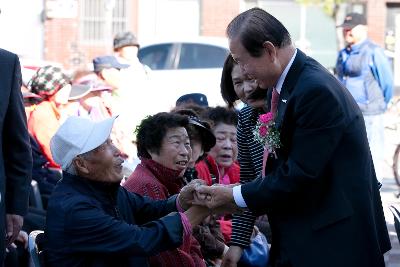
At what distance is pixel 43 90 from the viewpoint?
1011 centimetres

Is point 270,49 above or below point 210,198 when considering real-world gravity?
above

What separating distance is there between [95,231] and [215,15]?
2741 cm

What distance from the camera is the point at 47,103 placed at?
1013 centimetres

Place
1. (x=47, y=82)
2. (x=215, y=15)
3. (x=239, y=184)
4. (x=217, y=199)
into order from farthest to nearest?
1. (x=215, y=15)
2. (x=47, y=82)
3. (x=239, y=184)
4. (x=217, y=199)

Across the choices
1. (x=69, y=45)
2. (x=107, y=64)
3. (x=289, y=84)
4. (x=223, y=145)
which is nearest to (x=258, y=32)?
(x=289, y=84)

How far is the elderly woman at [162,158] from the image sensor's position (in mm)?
6047

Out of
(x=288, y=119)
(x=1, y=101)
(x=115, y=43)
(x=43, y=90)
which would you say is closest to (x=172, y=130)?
(x=1, y=101)

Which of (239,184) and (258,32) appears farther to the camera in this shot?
(239,184)

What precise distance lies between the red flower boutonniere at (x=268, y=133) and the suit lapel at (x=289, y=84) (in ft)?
0.12

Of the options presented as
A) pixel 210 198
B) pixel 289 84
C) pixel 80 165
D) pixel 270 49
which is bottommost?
pixel 210 198

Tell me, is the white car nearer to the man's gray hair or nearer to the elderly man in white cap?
the elderly man in white cap

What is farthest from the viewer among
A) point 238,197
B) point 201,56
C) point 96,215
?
point 201,56

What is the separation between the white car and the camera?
60.3ft

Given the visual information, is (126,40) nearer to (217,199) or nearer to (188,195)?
(188,195)
